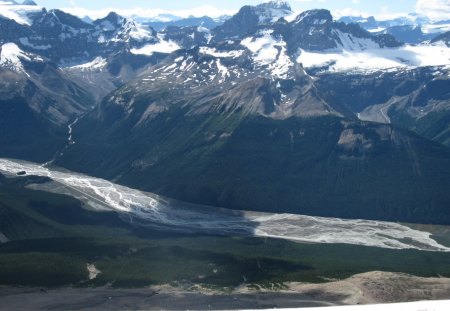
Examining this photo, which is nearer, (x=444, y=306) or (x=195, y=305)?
(x=444, y=306)

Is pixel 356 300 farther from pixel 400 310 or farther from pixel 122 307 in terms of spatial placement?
pixel 400 310

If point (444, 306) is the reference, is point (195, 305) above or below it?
below

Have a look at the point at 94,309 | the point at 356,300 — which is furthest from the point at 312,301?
the point at 94,309

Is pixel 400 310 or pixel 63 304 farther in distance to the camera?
pixel 63 304

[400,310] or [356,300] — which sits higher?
[400,310]

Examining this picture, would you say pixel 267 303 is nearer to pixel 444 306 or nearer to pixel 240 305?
pixel 240 305

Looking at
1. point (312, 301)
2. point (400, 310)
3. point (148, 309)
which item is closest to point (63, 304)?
point (148, 309)

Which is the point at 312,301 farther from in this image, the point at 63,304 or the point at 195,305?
the point at 63,304

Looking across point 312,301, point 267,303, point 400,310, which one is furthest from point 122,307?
point 400,310
